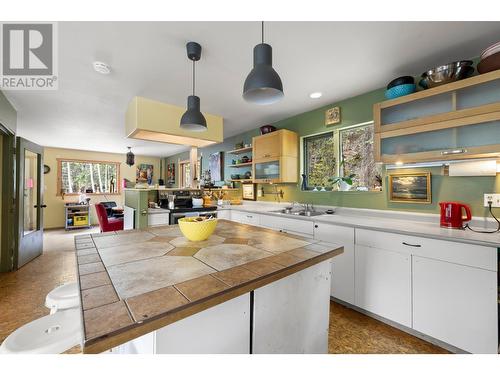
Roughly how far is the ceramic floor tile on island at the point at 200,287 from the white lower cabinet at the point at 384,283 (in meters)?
1.76

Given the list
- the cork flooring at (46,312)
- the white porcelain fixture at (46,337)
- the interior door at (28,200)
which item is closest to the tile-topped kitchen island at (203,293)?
the white porcelain fixture at (46,337)

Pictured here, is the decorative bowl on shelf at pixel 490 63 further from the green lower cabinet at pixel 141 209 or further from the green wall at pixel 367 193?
the green lower cabinet at pixel 141 209

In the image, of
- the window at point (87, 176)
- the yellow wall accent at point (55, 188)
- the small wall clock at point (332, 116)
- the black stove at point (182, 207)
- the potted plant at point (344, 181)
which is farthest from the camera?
the window at point (87, 176)

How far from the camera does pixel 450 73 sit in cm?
185

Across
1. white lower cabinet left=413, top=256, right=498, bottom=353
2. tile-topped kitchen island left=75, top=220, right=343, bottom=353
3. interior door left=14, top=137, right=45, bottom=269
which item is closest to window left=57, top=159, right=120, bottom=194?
interior door left=14, top=137, right=45, bottom=269

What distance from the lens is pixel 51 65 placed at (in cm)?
206

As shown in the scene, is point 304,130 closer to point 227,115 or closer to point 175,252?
point 227,115

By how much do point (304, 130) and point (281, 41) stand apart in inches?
70.7

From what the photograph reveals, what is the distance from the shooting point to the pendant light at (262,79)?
1.24 m

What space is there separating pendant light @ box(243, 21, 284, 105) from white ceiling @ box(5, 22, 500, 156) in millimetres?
434

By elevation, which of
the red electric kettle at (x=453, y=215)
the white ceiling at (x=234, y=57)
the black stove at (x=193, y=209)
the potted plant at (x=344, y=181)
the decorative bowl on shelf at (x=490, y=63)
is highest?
the white ceiling at (x=234, y=57)

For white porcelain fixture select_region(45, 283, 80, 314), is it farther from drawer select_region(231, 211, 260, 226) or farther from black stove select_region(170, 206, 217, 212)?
drawer select_region(231, 211, 260, 226)

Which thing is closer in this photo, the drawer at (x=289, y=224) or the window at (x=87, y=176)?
the drawer at (x=289, y=224)

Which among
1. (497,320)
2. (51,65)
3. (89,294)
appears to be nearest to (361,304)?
(497,320)
